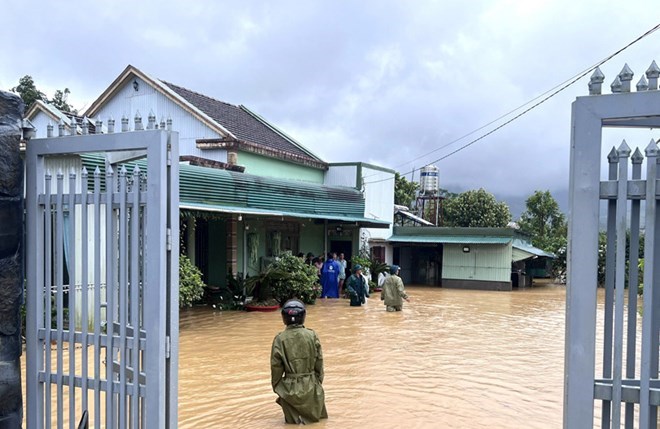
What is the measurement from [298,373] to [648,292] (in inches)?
156

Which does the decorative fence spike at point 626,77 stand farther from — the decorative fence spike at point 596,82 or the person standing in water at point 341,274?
the person standing in water at point 341,274

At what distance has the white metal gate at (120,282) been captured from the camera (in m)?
3.31

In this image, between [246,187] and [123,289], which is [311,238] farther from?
[123,289]

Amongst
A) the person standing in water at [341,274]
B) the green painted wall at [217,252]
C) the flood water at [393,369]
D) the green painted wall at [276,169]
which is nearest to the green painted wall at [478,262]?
the green painted wall at [276,169]

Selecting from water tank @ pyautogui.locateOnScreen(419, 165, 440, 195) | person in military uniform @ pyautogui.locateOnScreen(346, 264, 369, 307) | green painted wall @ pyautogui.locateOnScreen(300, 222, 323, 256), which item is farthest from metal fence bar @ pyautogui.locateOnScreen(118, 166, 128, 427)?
water tank @ pyautogui.locateOnScreen(419, 165, 440, 195)

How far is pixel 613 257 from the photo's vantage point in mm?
2701

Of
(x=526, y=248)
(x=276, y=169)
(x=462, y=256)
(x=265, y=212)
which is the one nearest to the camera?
(x=265, y=212)

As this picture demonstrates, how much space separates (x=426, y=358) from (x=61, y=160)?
7.21 metres

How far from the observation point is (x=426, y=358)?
385 inches

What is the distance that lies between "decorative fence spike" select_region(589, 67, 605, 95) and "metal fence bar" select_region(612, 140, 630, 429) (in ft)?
0.89

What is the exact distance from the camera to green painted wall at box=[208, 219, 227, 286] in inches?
638

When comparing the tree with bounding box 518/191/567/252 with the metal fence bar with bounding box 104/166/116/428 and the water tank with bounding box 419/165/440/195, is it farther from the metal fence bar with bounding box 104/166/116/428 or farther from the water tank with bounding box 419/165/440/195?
the metal fence bar with bounding box 104/166/116/428

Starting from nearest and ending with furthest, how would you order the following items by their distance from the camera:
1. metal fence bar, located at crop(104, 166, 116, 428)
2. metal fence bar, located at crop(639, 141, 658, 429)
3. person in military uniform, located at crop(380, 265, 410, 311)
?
1. metal fence bar, located at crop(639, 141, 658, 429)
2. metal fence bar, located at crop(104, 166, 116, 428)
3. person in military uniform, located at crop(380, 265, 410, 311)

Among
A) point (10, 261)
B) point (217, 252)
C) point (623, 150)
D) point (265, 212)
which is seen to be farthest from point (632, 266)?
point (217, 252)
